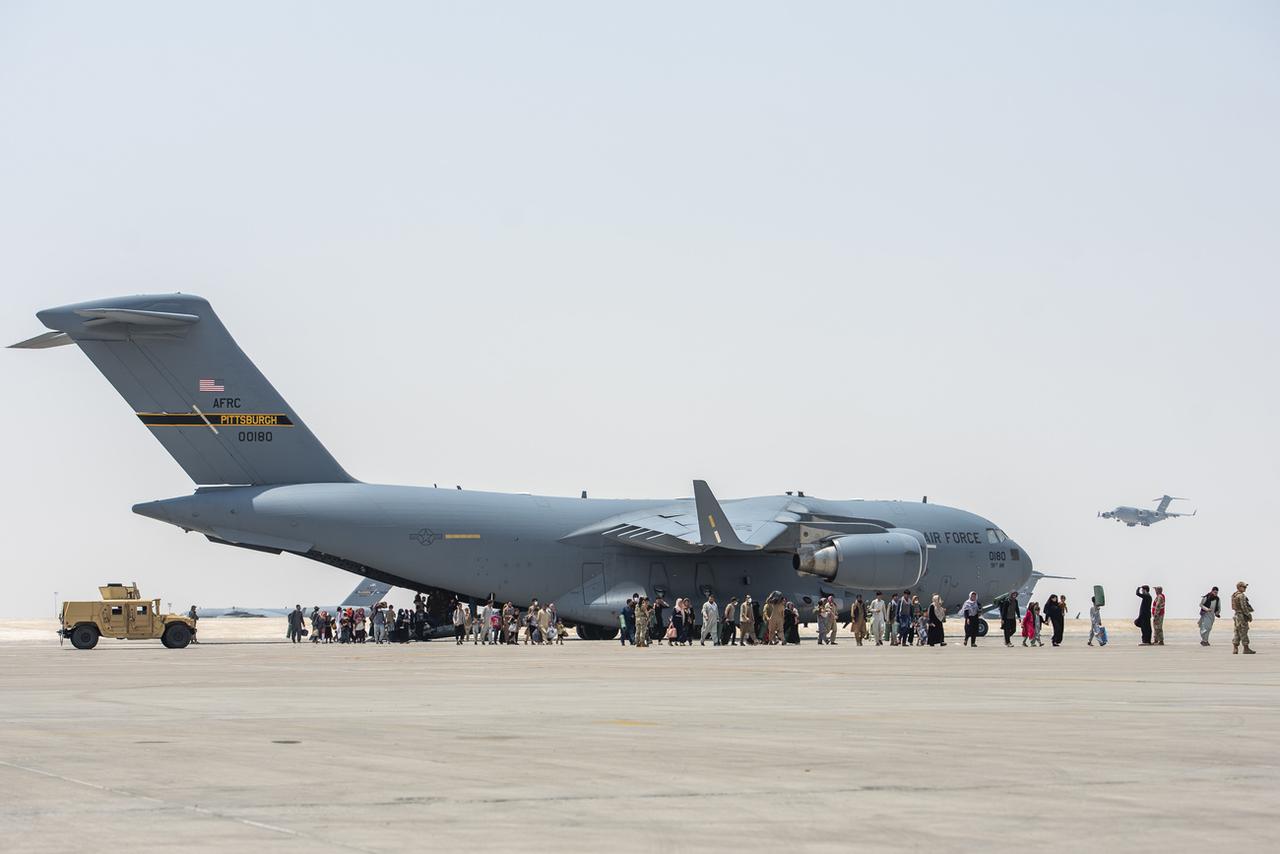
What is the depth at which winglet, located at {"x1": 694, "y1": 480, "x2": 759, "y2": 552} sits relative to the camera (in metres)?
40.9

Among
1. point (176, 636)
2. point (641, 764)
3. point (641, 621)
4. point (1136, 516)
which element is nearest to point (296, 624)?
point (176, 636)

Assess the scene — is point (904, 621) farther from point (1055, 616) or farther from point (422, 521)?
point (422, 521)

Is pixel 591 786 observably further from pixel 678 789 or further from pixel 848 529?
pixel 848 529

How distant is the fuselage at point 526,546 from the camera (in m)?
40.4

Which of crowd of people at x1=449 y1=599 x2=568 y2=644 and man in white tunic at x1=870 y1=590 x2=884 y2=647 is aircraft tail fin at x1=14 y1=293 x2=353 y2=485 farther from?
man in white tunic at x1=870 y1=590 x2=884 y2=647

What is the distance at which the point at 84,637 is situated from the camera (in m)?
40.4

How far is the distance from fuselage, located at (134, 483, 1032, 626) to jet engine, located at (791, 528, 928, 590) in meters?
3.12

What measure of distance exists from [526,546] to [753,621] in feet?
21.6

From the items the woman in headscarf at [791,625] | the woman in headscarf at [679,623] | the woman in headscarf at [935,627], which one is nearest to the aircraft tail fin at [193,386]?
the woman in headscarf at [679,623]

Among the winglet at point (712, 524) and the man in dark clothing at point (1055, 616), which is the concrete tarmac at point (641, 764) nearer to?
the man in dark clothing at point (1055, 616)

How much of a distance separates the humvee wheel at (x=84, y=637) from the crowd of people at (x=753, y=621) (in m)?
8.43

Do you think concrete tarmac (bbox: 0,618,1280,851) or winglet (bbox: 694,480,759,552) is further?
winglet (bbox: 694,480,759,552)

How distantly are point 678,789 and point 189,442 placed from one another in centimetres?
3404

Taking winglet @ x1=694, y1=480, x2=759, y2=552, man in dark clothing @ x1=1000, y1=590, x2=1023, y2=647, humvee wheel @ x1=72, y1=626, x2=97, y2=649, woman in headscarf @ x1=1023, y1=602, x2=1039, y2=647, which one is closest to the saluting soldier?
winglet @ x1=694, y1=480, x2=759, y2=552
